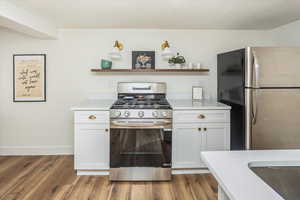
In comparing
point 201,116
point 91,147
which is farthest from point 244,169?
point 91,147

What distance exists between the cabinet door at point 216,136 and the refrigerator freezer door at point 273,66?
0.73 m

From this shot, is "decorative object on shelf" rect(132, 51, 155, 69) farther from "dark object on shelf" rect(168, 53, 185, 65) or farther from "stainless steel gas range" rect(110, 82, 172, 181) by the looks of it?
"stainless steel gas range" rect(110, 82, 172, 181)

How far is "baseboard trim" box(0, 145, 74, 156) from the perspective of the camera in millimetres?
3891

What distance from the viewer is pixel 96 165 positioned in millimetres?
3115

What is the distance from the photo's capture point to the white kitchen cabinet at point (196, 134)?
312 cm

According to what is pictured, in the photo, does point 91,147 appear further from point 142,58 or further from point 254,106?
point 254,106

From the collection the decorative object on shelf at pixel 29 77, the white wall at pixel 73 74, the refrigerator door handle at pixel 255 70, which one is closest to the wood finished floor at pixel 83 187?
the white wall at pixel 73 74

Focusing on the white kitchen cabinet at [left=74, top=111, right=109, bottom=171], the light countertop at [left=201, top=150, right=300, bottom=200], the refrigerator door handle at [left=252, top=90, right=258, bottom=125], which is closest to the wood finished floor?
the white kitchen cabinet at [left=74, top=111, right=109, bottom=171]

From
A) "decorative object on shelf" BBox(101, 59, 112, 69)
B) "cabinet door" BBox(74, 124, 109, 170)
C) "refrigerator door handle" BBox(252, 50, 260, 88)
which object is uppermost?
"decorative object on shelf" BBox(101, 59, 112, 69)

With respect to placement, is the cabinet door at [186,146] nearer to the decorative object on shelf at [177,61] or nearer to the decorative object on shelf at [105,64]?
the decorative object on shelf at [177,61]

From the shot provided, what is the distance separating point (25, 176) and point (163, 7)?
267 cm

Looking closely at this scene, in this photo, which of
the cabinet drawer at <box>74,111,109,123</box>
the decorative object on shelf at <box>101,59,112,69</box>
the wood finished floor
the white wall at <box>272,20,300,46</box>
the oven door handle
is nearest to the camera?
the wood finished floor

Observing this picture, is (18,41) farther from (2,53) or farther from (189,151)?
(189,151)

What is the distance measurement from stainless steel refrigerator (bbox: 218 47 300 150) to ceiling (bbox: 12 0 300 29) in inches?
18.8
